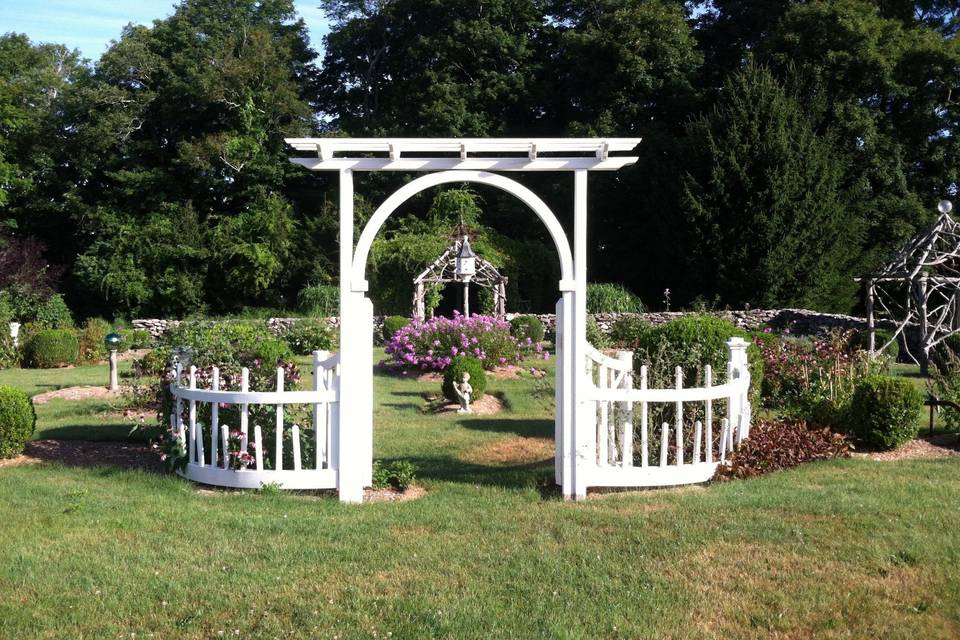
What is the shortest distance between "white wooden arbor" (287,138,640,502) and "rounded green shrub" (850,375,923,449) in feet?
10.0

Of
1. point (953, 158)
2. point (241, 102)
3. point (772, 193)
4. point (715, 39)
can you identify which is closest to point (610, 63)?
point (715, 39)

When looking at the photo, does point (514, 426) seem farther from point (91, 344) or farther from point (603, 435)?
point (91, 344)

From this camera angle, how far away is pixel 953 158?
2517cm

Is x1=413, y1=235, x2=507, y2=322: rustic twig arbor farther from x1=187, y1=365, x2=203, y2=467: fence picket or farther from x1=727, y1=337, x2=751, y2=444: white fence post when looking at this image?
x1=187, y1=365, x2=203, y2=467: fence picket

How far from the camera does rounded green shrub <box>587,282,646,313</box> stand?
24.1 m

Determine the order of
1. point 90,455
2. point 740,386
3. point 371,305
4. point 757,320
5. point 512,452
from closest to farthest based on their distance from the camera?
1. point 371,305
2. point 740,386
3. point 90,455
4. point 512,452
5. point 757,320

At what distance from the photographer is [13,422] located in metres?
7.45

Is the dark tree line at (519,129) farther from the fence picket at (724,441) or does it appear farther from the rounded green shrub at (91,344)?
the fence picket at (724,441)

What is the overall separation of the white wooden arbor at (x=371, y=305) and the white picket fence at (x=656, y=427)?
195mm

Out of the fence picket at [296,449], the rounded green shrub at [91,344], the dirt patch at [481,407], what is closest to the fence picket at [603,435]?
the fence picket at [296,449]

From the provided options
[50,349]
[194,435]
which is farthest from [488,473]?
[50,349]

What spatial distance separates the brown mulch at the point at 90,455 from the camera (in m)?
7.46

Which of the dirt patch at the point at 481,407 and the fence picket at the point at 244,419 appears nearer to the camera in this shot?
the fence picket at the point at 244,419

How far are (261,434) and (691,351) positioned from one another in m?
4.45
